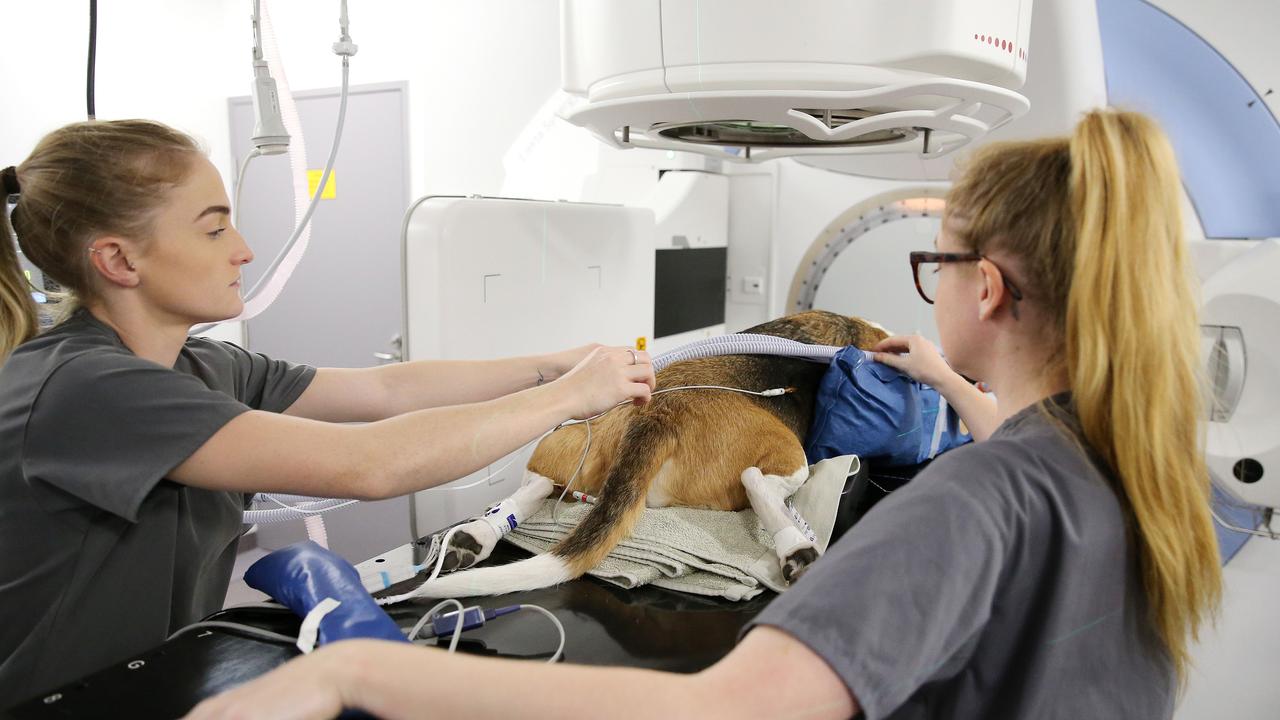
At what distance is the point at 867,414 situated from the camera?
1.65 metres

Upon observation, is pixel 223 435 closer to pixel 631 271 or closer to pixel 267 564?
pixel 267 564

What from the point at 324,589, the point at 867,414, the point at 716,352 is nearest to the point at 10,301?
the point at 324,589

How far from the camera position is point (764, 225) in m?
2.80

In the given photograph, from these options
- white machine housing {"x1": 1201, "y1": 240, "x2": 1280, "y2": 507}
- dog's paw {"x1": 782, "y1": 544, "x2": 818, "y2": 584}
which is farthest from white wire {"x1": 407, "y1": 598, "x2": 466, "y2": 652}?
white machine housing {"x1": 1201, "y1": 240, "x2": 1280, "y2": 507}

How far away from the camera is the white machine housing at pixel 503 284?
152cm

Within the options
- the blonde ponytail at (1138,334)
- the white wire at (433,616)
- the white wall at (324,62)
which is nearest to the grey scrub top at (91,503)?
the white wire at (433,616)

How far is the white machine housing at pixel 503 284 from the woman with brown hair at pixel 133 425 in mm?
336

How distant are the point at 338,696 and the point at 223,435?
50 centimetres

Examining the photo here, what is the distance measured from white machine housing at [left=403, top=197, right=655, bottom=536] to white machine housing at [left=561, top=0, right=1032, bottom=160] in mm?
334

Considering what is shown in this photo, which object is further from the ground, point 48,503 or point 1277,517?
point 48,503

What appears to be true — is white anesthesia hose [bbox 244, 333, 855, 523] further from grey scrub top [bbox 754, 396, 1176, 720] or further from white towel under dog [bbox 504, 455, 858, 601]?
grey scrub top [bbox 754, 396, 1176, 720]

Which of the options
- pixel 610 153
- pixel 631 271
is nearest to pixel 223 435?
pixel 631 271

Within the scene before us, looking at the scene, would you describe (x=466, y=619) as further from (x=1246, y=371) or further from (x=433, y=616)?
(x=1246, y=371)

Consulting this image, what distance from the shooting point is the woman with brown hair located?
1.02m
